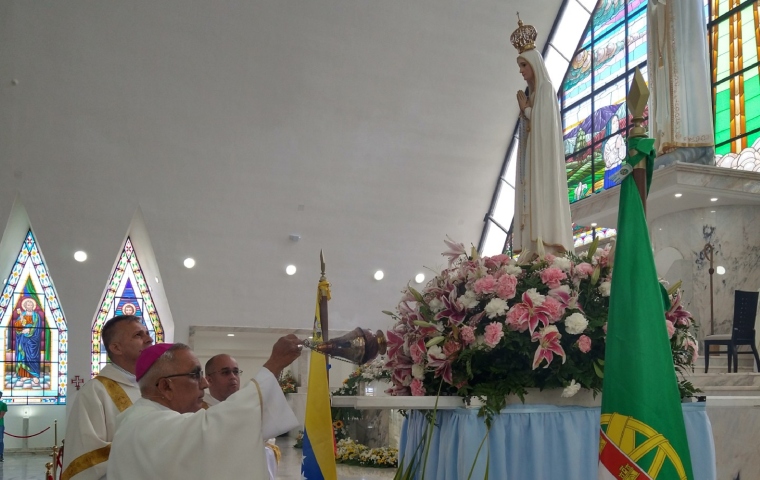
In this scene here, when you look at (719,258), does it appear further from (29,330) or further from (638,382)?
(29,330)

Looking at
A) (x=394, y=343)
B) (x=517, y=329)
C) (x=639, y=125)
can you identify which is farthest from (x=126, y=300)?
(x=639, y=125)

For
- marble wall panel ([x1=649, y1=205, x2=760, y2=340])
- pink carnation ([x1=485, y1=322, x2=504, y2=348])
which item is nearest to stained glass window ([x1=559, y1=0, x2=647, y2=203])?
marble wall panel ([x1=649, y1=205, x2=760, y2=340])

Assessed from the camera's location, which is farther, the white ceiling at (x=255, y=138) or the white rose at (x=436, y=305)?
the white ceiling at (x=255, y=138)

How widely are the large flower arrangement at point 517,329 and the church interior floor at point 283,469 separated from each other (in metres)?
6.55

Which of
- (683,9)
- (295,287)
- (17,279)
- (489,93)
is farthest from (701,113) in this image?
(17,279)

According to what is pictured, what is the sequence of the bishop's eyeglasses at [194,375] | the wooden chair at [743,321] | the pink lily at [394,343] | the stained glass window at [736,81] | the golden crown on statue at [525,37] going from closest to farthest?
the bishop's eyeglasses at [194,375] → the pink lily at [394,343] → the golden crown on statue at [525,37] → the wooden chair at [743,321] → the stained glass window at [736,81]

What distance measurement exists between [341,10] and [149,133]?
4.05 meters

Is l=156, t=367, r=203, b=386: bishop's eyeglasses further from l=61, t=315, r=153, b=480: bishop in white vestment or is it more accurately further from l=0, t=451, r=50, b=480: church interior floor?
l=0, t=451, r=50, b=480: church interior floor

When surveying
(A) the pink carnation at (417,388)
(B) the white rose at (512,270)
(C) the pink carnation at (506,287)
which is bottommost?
(A) the pink carnation at (417,388)

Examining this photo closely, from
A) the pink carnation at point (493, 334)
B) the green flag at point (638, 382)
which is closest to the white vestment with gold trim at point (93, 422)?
the pink carnation at point (493, 334)

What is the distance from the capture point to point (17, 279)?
13.9 meters

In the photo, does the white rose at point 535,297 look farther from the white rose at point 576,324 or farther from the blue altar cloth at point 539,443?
the blue altar cloth at point 539,443

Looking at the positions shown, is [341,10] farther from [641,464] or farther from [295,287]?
[641,464]

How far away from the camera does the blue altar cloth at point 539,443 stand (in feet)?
8.38
